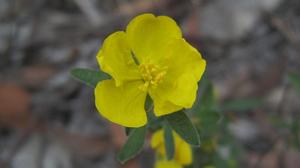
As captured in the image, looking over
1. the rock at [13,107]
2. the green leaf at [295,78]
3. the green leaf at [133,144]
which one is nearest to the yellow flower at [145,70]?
the green leaf at [133,144]

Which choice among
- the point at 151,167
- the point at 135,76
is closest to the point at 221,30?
the point at 151,167

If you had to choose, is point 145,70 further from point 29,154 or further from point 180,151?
point 29,154

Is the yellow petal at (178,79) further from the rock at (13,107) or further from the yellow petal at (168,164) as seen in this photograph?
the rock at (13,107)

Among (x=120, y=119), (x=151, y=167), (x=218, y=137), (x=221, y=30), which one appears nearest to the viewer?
(x=120, y=119)

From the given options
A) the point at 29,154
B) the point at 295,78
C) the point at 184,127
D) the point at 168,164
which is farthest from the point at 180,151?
the point at 29,154

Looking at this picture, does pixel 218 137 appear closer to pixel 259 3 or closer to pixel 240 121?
pixel 240 121

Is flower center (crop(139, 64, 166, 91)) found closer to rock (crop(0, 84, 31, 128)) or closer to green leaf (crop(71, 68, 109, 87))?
green leaf (crop(71, 68, 109, 87))

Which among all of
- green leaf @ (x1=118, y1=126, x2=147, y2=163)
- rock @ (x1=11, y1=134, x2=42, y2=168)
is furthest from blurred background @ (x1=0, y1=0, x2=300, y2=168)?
green leaf @ (x1=118, y1=126, x2=147, y2=163)
